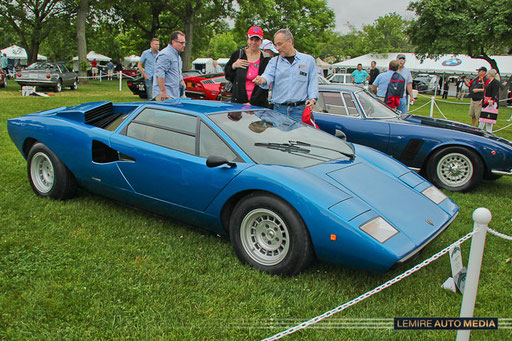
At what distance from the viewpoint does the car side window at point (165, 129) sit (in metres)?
3.44

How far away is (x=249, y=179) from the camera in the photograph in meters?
2.94

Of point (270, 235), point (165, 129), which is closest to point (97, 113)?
point (165, 129)

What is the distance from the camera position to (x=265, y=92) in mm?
5430

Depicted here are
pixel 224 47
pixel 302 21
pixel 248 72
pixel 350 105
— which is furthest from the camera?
pixel 224 47

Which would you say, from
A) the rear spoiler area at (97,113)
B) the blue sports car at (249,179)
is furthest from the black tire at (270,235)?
the rear spoiler area at (97,113)

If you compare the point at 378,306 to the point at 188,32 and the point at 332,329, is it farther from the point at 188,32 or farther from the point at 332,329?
the point at 188,32

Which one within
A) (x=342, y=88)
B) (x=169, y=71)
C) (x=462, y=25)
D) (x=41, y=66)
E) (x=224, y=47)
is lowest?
(x=342, y=88)

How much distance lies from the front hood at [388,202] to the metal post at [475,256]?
64 centimetres

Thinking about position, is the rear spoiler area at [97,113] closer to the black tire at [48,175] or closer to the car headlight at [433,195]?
the black tire at [48,175]

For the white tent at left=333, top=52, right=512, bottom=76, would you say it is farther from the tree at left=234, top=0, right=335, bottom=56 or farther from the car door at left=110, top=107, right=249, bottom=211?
the car door at left=110, top=107, right=249, bottom=211

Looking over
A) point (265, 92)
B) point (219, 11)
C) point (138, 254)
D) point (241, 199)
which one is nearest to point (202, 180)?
point (241, 199)

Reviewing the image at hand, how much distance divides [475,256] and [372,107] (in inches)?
175

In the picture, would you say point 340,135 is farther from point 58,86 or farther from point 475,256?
point 58,86

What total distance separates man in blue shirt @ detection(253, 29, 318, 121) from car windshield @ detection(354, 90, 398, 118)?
1.22m
